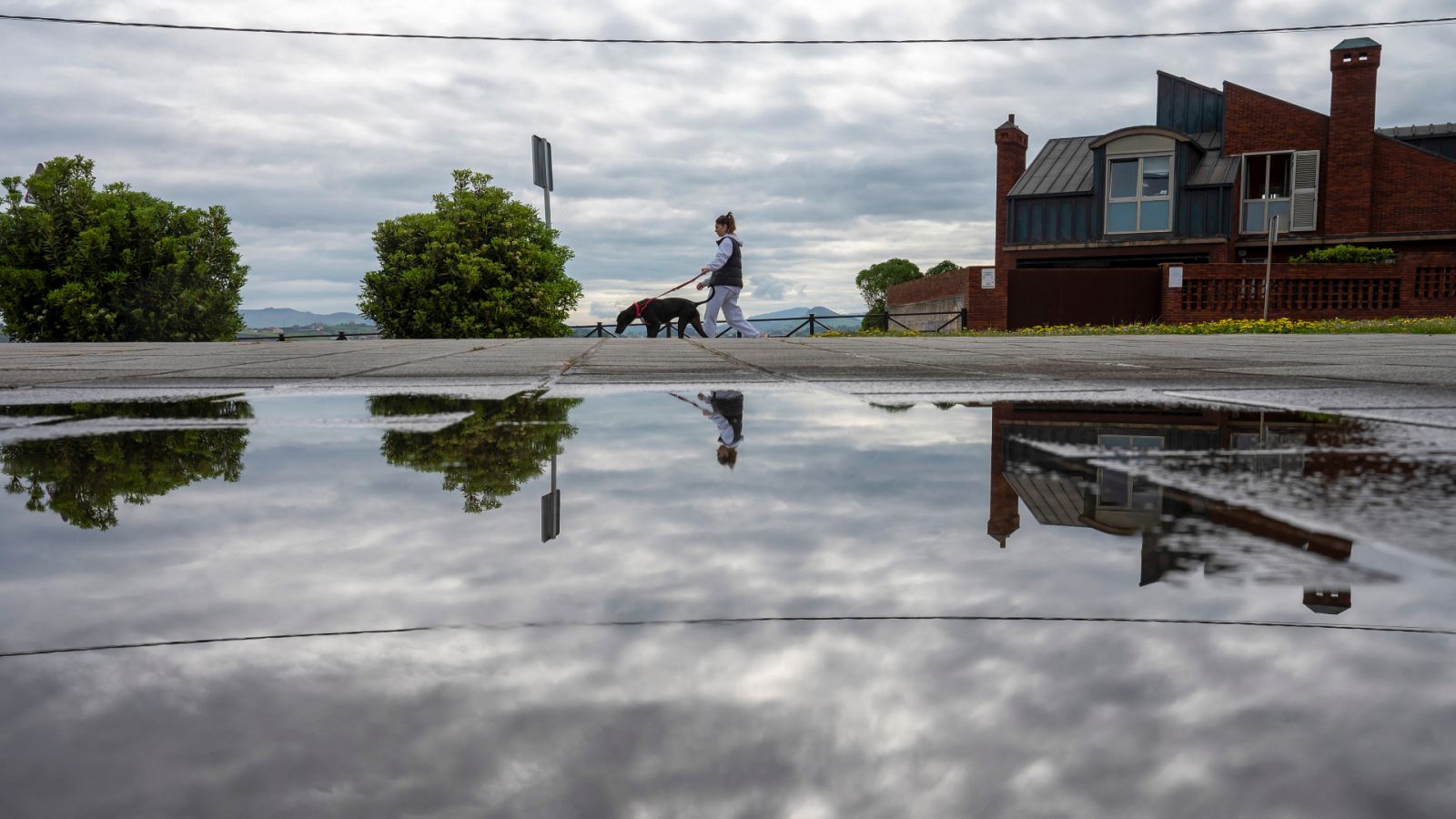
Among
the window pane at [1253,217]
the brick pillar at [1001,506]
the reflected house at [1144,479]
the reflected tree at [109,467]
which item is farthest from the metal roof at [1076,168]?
the reflected tree at [109,467]

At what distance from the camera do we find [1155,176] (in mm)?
29719

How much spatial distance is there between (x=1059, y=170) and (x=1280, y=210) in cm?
644

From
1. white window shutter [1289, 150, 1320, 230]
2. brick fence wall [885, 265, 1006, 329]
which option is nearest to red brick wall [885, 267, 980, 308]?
brick fence wall [885, 265, 1006, 329]

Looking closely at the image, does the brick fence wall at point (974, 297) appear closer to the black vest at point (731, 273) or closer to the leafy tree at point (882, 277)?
the black vest at point (731, 273)

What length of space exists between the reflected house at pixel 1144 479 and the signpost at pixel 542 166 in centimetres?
3336

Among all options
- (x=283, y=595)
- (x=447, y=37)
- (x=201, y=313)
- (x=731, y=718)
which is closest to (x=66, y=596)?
(x=283, y=595)

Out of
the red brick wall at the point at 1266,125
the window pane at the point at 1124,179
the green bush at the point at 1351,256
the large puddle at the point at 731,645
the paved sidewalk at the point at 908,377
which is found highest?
the red brick wall at the point at 1266,125

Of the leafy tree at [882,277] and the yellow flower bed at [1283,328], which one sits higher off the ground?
the leafy tree at [882,277]

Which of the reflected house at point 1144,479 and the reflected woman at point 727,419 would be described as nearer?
the reflected house at point 1144,479

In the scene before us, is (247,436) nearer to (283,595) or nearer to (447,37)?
(283,595)

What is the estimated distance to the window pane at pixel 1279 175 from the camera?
29.8 m

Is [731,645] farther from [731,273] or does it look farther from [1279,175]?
[1279,175]

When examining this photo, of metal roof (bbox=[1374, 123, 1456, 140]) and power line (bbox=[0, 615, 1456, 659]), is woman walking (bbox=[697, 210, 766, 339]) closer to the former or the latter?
power line (bbox=[0, 615, 1456, 659])

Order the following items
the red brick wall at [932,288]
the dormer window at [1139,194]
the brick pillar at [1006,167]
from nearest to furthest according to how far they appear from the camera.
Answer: the red brick wall at [932,288] < the dormer window at [1139,194] < the brick pillar at [1006,167]
